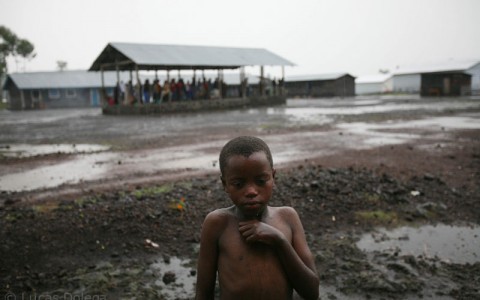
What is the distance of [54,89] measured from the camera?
158ft

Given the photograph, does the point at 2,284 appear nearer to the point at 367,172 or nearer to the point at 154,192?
the point at 154,192

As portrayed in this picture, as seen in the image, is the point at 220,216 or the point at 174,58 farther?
the point at 174,58

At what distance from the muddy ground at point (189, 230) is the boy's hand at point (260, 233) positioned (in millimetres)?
1769

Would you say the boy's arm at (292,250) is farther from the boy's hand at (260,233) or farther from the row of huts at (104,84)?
the row of huts at (104,84)

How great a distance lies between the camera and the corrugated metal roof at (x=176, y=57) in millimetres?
28606

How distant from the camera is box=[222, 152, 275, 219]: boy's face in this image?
67.1 inches

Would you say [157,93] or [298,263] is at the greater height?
[157,93]

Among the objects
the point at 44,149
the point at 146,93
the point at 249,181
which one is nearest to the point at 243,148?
the point at 249,181

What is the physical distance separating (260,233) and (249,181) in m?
0.22

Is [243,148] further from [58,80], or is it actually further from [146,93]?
[58,80]

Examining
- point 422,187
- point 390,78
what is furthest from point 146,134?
point 390,78

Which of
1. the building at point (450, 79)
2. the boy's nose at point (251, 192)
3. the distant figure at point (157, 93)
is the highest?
the building at point (450, 79)

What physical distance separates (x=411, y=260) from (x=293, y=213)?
7.58ft

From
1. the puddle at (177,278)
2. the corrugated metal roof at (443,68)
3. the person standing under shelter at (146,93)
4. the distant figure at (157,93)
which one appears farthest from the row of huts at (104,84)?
the puddle at (177,278)
